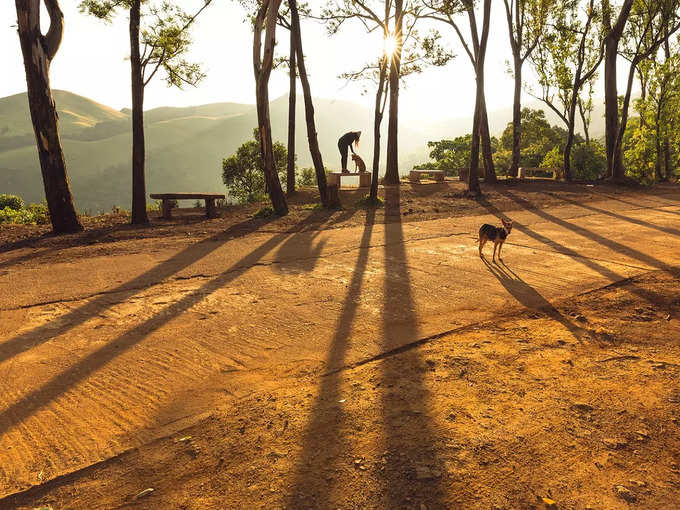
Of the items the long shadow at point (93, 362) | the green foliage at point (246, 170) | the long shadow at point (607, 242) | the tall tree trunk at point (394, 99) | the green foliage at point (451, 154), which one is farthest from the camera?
the green foliage at point (451, 154)

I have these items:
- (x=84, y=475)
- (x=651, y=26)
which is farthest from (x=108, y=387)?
(x=651, y=26)

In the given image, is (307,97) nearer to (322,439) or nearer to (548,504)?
(322,439)

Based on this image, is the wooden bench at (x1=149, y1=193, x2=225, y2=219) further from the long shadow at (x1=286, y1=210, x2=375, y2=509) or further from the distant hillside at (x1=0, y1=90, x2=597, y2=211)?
the distant hillside at (x1=0, y1=90, x2=597, y2=211)

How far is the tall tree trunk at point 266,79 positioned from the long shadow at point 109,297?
3731mm

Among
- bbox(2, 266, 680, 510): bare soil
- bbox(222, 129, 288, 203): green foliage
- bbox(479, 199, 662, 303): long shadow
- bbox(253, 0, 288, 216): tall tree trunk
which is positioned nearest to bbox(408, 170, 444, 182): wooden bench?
bbox(253, 0, 288, 216): tall tree trunk

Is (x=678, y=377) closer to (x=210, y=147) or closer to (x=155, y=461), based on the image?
(x=155, y=461)

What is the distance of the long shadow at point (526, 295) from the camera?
395 centimetres

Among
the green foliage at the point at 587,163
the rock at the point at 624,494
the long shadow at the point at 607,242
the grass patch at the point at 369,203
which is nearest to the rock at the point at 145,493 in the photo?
the rock at the point at 624,494

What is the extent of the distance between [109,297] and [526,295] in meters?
5.05

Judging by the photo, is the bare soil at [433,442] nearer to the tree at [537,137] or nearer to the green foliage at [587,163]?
the green foliage at [587,163]

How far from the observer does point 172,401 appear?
278 cm

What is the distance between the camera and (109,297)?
499cm

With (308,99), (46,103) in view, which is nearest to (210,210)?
(46,103)

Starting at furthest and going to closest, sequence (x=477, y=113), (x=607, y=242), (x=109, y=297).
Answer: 1. (x=477, y=113)
2. (x=607, y=242)
3. (x=109, y=297)
